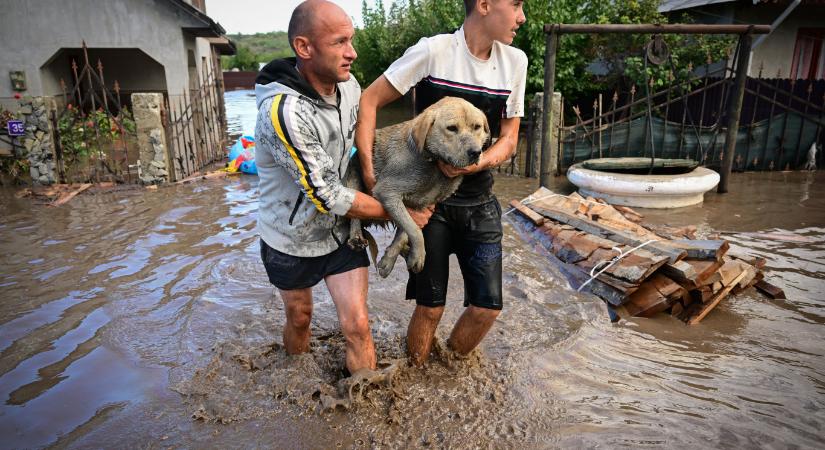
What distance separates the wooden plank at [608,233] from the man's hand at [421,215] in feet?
9.04

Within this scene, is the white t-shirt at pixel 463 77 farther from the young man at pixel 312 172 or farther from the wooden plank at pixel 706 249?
the wooden plank at pixel 706 249

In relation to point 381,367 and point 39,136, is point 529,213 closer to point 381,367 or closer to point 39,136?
point 381,367

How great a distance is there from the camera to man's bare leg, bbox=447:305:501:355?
365 centimetres

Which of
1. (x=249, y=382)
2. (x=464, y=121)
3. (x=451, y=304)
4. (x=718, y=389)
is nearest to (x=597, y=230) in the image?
(x=451, y=304)

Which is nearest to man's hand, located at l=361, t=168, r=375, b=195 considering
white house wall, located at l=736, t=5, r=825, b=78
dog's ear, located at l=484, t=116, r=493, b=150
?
dog's ear, located at l=484, t=116, r=493, b=150

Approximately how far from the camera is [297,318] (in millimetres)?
3660

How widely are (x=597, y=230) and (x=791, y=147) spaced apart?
9077mm

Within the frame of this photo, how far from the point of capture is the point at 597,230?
6.00 meters

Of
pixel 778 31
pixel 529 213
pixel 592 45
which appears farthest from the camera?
pixel 592 45

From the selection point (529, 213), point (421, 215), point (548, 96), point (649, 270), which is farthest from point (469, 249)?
point (548, 96)

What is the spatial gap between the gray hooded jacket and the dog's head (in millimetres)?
519

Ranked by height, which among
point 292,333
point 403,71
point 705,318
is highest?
point 403,71

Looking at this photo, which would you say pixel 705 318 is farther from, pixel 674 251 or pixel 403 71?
pixel 403 71

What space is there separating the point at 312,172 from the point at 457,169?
85cm
